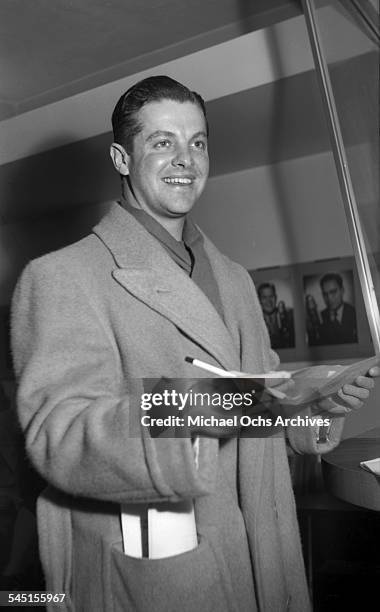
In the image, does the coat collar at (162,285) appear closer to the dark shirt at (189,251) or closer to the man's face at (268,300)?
the dark shirt at (189,251)

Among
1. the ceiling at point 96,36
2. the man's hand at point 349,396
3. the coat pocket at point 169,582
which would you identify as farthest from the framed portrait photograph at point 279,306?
the coat pocket at point 169,582

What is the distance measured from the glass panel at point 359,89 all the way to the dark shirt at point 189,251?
0.68 metres

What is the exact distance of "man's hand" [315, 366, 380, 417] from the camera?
0.92 m

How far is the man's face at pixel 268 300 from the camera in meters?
2.41

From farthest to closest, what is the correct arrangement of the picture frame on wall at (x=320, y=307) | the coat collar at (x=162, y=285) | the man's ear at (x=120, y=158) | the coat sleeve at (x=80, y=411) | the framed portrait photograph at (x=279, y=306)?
the framed portrait photograph at (x=279, y=306)
the picture frame on wall at (x=320, y=307)
the man's ear at (x=120, y=158)
the coat collar at (x=162, y=285)
the coat sleeve at (x=80, y=411)

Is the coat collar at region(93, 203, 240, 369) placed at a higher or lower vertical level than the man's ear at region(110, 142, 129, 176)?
lower

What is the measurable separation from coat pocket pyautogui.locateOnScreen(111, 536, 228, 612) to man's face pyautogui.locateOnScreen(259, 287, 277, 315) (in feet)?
5.59

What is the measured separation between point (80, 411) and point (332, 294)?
5.81 feet

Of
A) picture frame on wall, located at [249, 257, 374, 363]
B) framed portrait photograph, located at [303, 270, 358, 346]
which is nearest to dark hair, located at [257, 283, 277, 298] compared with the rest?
picture frame on wall, located at [249, 257, 374, 363]

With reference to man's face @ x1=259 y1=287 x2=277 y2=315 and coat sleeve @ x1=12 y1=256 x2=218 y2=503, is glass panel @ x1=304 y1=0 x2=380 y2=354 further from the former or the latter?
coat sleeve @ x1=12 y1=256 x2=218 y2=503

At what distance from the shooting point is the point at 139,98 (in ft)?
2.79

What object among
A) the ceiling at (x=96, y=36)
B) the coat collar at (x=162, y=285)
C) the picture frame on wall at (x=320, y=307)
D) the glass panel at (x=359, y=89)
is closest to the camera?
the coat collar at (x=162, y=285)

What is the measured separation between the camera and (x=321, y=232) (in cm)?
231

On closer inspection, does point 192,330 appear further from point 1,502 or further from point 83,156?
point 83,156
